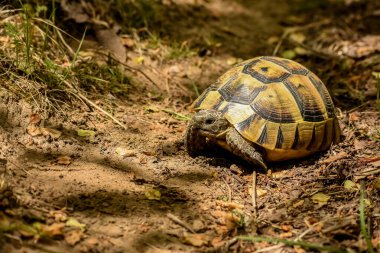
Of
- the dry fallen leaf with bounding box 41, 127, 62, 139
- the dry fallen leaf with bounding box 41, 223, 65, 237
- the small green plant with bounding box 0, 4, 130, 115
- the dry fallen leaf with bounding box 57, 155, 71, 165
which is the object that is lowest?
the dry fallen leaf with bounding box 41, 223, 65, 237

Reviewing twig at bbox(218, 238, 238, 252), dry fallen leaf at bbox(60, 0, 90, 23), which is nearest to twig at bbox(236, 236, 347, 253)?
twig at bbox(218, 238, 238, 252)

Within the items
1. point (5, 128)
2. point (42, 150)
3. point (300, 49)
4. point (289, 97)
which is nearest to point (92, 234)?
point (42, 150)

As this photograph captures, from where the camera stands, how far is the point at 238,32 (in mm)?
6688

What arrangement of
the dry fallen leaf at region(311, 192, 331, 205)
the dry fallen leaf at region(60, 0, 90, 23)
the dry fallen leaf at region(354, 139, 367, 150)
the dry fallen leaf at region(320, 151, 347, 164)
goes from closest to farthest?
the dry fallen leaf at region(311, 192, 331, 205) → the dry fallen leaf at region(320, 151, 347, 164) → the dry fallen leaf at region(354, 139, 367, 150) → the dry fallen leaf at region(60, 0, 90, 23)

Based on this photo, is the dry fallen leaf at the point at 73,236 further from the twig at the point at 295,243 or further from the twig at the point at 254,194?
the twig at the point at 254,194

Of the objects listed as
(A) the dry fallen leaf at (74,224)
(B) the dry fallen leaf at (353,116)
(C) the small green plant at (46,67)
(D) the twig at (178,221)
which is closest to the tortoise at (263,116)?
(B) the dry fallen leaf at (353,116)

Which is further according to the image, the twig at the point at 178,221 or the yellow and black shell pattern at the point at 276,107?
the yellow and black shell pattern at the point at 276,107

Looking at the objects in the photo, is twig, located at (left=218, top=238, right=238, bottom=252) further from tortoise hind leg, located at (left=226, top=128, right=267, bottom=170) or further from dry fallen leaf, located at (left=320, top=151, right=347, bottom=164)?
dry fallen leaf, located at (left=320, top=151, right=347, bottom=164)

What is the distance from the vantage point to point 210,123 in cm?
382

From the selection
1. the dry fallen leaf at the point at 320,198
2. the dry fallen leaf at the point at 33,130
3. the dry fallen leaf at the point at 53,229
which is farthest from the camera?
the dry fallen leaf at the point at 33,130

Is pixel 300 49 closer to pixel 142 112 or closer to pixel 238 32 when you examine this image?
pixel 238 32

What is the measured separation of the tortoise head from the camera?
3.81m

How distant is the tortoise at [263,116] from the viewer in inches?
149

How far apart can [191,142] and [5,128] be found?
1471 mm
